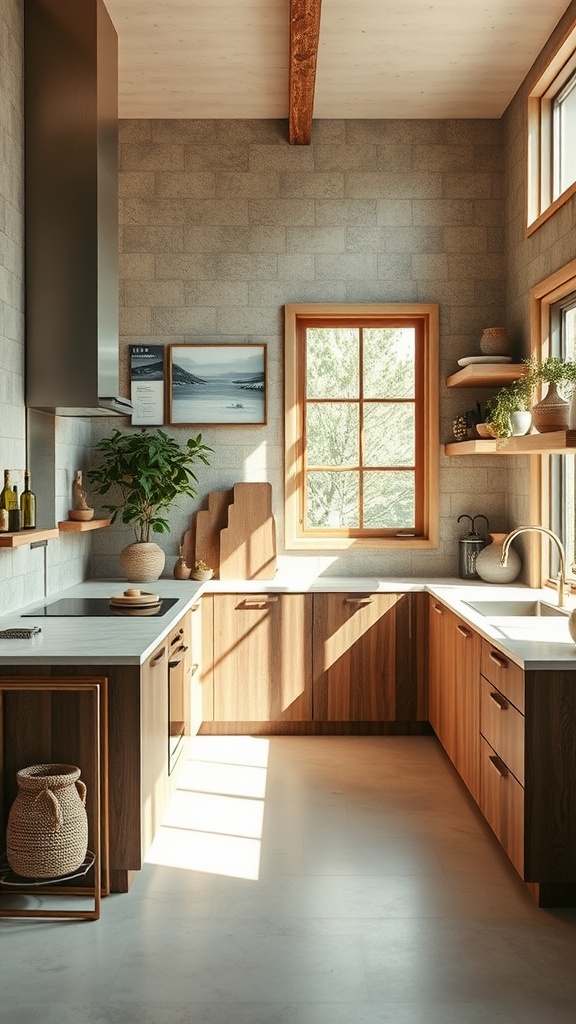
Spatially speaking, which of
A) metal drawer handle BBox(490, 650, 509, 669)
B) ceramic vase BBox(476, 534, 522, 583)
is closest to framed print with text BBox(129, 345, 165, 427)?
ceramic vase BBox(476, 534, 522, 583)

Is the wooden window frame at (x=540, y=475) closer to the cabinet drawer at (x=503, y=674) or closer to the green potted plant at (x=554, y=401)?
the green potted plant at (x=554, y=401)

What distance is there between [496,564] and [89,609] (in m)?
2.19

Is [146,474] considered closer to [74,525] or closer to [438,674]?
[74,525]

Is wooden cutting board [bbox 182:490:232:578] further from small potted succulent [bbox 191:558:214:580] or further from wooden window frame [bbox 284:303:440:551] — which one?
wooden window frame [bbox 284:303:440:551]

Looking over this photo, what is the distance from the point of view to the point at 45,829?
2936 millimetres

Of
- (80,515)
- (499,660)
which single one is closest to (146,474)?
(80,515)

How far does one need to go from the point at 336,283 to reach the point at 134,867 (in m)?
3.43

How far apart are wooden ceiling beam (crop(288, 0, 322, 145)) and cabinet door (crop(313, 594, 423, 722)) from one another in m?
2.48

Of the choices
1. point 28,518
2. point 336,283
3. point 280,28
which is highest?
point 280,28

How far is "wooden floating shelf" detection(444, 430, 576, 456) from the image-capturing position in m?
3.42

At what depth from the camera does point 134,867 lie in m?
3.10

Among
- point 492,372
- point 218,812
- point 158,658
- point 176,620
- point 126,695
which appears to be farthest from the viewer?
point 492,372

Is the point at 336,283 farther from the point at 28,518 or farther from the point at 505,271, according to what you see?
the point at 28,518

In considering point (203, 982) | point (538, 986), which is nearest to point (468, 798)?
point (538, 986)
